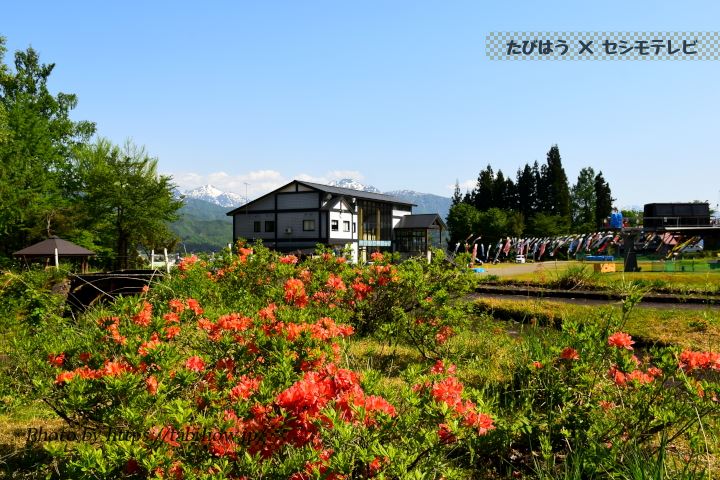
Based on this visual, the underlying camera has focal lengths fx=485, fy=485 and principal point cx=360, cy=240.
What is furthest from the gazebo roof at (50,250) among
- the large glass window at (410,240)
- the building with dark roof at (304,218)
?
the large glass window at (410,240)

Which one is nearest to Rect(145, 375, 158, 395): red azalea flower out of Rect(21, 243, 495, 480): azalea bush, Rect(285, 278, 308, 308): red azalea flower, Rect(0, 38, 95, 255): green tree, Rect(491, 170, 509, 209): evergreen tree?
Rect(21, 243, 495, 480): azalea bush

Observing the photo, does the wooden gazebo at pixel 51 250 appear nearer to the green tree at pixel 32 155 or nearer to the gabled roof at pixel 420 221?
the green tree at pixel 32 155

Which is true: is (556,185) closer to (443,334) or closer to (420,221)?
(420,221)

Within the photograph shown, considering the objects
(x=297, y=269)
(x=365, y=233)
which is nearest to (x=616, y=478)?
(x=297, y=269)

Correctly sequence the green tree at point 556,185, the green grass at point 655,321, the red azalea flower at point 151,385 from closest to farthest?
the red azalea flower at point 151,385, the green grass at point 655,321, the green tree at point 556,185

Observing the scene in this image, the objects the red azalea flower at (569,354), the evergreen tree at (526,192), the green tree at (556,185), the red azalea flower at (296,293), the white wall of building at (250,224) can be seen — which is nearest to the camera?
the red azalea flower at (569,354)

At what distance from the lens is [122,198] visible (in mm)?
30953

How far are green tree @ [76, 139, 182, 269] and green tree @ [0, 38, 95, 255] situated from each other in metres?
1.61

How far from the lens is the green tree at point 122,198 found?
30.6 metres

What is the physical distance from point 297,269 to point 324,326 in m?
4.37

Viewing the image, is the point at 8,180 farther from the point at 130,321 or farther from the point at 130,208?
the point at 130,321

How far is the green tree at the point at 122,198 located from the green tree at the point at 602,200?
5149 centimetres

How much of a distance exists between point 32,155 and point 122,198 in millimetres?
5356

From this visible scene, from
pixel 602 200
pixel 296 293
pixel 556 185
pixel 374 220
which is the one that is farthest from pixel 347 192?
pixel 296 293
